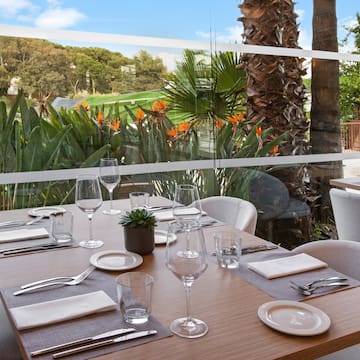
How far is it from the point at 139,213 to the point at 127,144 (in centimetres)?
161

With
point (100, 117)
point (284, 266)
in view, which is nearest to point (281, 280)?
point (284, 266)

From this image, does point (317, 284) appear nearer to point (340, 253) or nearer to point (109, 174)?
point (340, 253)

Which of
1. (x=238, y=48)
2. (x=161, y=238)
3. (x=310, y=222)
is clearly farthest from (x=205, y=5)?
(x=161, y=238)

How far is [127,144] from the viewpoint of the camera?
3.09 meters

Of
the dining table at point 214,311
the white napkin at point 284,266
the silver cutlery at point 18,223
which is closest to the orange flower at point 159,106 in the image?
the silver cutlery at point 18,223

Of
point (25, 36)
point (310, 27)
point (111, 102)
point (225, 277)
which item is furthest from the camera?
point (310, 27)

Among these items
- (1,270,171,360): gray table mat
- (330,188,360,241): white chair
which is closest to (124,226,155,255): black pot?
(1,270,171,360): gray table mat

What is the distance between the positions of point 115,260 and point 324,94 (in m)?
2.82

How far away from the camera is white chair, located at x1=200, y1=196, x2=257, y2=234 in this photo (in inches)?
89.6

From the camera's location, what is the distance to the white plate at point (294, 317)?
3.24 ft

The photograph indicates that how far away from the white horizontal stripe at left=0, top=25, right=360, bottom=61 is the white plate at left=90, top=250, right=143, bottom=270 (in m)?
1.76

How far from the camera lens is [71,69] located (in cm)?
290

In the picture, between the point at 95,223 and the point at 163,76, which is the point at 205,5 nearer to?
the point at 163,76

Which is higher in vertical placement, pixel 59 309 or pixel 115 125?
pixel 115 125
